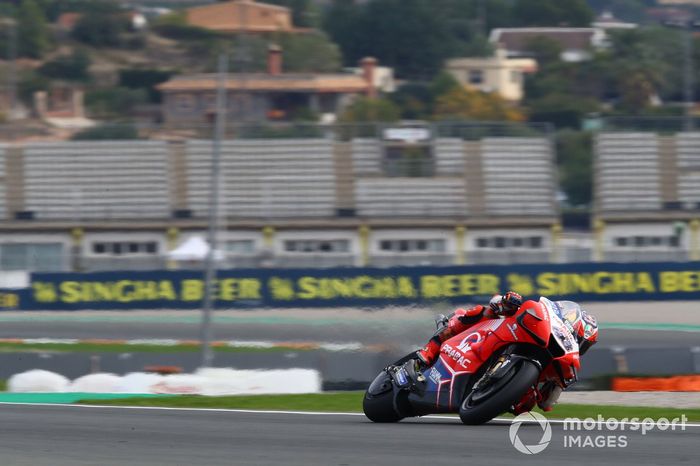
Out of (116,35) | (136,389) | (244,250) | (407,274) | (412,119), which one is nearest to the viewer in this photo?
(136,389)

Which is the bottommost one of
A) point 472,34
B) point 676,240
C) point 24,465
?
point 676,240

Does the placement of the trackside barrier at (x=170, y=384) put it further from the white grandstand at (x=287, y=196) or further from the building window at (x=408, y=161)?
the building window at (x=408, y=161)

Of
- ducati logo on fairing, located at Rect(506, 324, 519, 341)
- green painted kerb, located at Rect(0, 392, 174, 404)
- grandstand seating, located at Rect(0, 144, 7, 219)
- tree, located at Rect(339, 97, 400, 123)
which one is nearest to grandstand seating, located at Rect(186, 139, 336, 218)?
grandstand seating, located at Rect(0, 144, 7, 219)

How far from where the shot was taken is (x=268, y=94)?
76.4 metres

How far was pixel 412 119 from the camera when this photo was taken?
261ft

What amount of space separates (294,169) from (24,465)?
35217 millimetres

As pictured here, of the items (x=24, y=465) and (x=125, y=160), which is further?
(x=125, y=160)

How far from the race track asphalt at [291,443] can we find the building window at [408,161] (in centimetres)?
3286

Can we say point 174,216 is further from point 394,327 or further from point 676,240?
point 394,327

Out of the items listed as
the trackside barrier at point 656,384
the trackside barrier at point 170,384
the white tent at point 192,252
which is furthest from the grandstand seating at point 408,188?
the trackside barrier at point 170,384

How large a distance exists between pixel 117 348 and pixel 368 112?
149 ft

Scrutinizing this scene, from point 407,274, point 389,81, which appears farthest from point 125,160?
point 389,81

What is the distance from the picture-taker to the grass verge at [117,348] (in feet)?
82.8

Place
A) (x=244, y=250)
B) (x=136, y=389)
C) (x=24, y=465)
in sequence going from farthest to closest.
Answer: (x=244, y=250) < (x=136, y=389) < (x=24, y=465)
